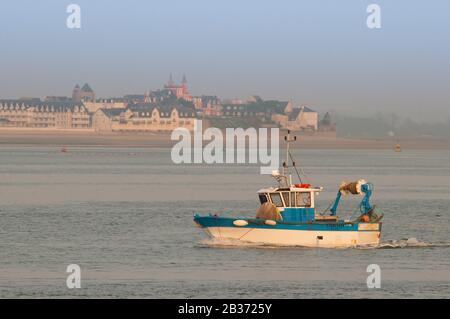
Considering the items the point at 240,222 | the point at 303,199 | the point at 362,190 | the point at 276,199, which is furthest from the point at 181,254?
the point at 362,190

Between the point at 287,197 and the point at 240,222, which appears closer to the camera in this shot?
the point at 240,222

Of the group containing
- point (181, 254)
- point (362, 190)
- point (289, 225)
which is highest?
point (362, 190)

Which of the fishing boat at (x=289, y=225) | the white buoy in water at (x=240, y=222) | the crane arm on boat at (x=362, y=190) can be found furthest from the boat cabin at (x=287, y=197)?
the crane arm on boat at (x=362, y=190)

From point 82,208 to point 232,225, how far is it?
34025mm

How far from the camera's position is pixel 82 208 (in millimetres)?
90312

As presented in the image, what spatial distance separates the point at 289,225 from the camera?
58219mm

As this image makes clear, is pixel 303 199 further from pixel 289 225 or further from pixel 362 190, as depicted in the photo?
pixel 362 190

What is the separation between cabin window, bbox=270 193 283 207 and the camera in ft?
194

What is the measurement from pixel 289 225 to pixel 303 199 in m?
1.94

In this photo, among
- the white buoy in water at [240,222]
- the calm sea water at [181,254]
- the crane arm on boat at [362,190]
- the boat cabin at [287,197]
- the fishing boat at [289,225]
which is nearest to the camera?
the calm sea water at [181,254]

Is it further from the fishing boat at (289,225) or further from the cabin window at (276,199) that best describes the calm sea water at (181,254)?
the cabin window at (276,199)

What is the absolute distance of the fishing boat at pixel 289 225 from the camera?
5825 cm

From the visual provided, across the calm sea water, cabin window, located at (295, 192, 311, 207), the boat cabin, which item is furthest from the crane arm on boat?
the boat cabin
